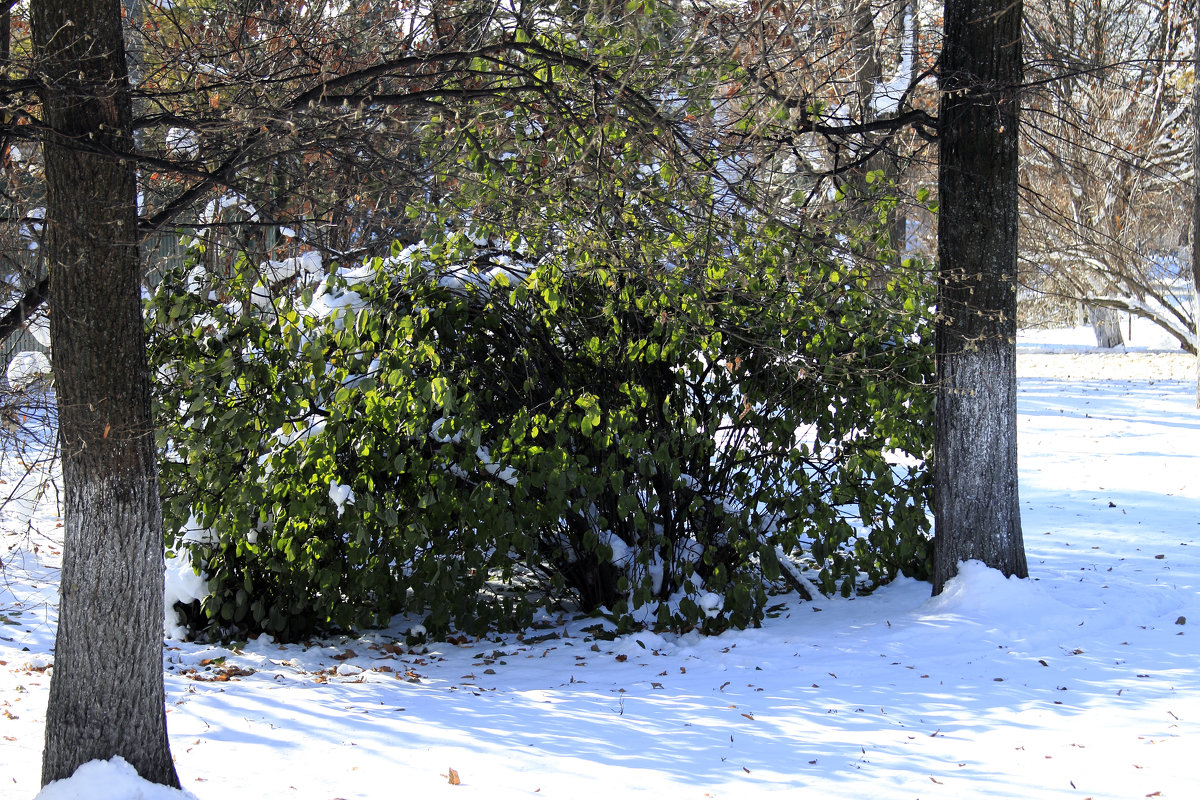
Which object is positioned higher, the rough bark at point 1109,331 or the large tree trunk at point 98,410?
the rough bark at point 1109,331

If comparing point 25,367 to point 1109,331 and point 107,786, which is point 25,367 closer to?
point 107,786

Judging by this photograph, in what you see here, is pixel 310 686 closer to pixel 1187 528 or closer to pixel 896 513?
pixel 896 513

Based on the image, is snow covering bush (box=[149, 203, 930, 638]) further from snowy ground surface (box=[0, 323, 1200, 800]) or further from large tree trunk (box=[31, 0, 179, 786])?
large tree trunk (box=[31, 0, 179, 786])

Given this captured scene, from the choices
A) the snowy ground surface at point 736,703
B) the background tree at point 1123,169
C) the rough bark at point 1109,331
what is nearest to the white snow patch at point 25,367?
the snowy ground surface at point 736,703

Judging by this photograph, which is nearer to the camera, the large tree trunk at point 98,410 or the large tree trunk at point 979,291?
the large tree trunk at point 98,410

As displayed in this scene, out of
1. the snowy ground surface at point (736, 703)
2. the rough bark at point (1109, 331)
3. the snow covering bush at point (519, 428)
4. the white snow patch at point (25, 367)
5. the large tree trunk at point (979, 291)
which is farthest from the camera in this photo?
the rough bark at point (1109, 331)

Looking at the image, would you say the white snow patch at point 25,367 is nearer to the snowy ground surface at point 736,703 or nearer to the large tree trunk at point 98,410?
the snowy ground surface at point 736,703

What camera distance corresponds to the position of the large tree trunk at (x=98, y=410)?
3.39 m

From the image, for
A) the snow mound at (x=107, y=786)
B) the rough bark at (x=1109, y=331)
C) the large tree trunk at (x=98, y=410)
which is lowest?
the snow mound at (x=107, y=786)

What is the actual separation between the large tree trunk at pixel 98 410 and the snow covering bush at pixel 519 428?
163cm

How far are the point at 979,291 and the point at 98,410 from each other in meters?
4.62

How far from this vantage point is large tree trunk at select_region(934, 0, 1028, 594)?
226 inches

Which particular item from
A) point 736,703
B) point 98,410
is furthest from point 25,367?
point 736,703

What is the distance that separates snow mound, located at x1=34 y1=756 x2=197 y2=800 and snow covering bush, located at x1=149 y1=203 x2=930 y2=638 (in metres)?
1.86
